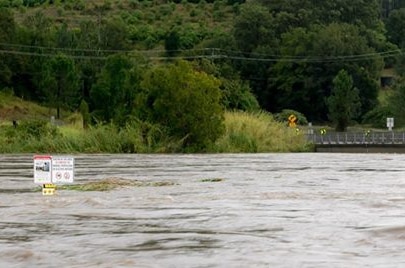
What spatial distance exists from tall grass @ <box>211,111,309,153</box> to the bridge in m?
6.82

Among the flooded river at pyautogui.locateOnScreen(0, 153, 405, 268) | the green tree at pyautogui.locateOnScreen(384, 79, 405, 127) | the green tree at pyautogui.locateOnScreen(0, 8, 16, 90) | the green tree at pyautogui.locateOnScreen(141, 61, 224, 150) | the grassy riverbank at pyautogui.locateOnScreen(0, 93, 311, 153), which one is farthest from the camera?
the green tree at pyautogui.locateOnScreen(384, 79, 405, 127)

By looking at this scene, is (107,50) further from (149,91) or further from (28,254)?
(28,254)

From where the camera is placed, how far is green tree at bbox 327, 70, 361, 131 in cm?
11479

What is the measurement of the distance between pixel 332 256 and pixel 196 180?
54.5 feet

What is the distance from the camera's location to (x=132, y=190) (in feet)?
76.6

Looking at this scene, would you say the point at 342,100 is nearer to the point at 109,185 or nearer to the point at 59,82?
the point at 59,82

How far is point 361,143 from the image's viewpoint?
84.3 meters

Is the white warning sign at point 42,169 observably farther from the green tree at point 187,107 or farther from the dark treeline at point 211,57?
the dark treeline at point 211,57

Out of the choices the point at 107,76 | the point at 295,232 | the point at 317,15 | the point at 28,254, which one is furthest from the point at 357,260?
the point at 317,15

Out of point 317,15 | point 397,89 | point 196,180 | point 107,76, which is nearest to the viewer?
point 196,180

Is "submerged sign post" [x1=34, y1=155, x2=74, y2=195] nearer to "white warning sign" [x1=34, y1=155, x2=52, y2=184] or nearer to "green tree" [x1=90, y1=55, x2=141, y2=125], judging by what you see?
"white warning sign" [x1=34, y1=155, x2=52, y2=184]

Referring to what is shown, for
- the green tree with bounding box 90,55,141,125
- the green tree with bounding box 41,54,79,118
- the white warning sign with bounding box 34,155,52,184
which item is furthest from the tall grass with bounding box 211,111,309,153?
the white warning sign with bounding box 34,155,52,184

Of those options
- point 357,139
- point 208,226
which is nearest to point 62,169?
point 208,226

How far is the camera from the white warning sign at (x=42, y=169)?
19844 mm
